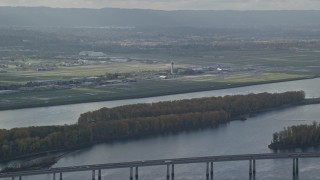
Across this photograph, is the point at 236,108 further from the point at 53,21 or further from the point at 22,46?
the point at 53,21

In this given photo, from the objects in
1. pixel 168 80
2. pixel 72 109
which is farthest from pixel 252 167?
pixel 168 80

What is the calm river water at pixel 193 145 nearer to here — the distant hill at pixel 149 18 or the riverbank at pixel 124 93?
the riverbank at pixel 124 93

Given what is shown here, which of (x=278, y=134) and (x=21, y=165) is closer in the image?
(x=21, y=165)

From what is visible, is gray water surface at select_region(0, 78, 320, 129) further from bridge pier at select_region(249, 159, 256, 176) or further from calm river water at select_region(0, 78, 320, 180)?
bridge pier at select_region(249, 159, 256, 176)

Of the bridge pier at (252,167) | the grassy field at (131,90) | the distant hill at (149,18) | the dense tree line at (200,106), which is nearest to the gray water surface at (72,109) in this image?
the grassy field at (131,90)

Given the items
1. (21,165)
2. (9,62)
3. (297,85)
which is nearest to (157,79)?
(297,85)

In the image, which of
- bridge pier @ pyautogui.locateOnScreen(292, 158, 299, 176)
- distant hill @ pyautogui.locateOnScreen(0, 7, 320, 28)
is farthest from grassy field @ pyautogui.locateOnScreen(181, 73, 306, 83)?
distant hill @ pyautogui.locateOnScreen(0, 7, 320, 28)

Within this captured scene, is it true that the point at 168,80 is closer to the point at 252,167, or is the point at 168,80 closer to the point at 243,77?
the point at 243,77
